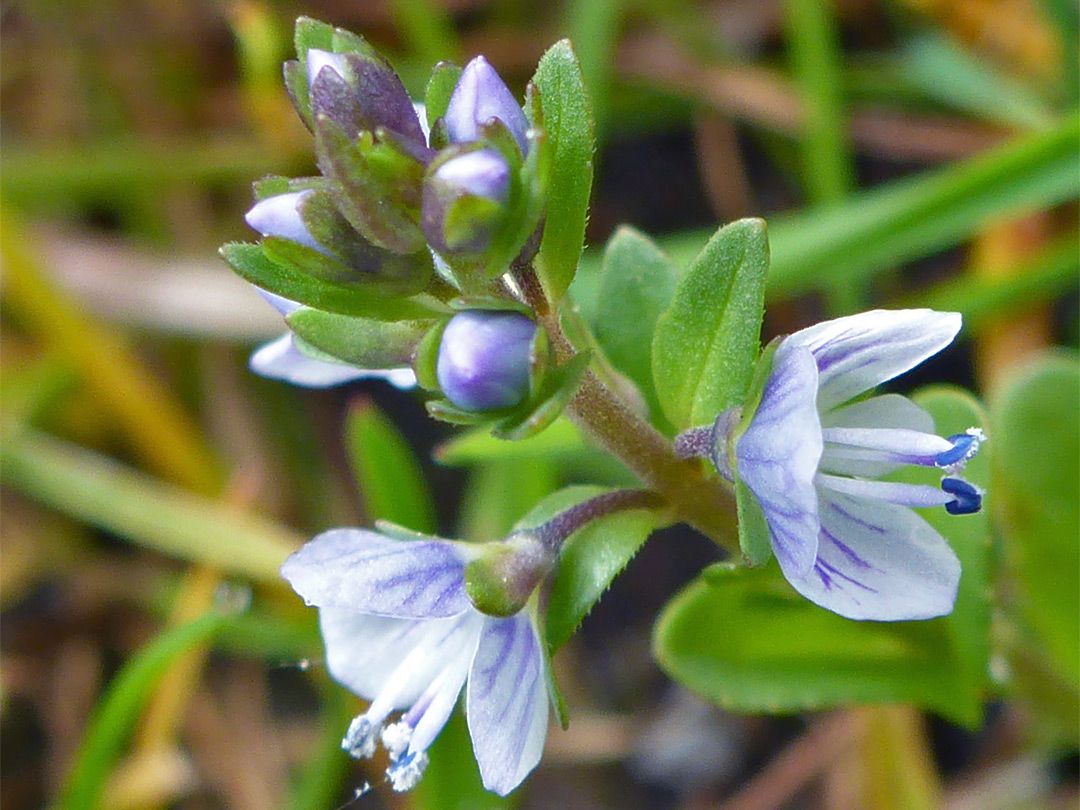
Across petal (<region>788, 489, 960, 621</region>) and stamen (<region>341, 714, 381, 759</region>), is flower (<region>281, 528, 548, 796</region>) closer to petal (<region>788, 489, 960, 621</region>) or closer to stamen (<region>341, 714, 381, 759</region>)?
stamen (<region>341, 714, 381, 759</region>)

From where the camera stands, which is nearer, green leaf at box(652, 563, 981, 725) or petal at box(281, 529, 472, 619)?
petal at box(281, 529, 472, 619)

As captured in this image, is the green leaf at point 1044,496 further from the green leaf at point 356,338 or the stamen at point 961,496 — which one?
the green leaf at point 356,338

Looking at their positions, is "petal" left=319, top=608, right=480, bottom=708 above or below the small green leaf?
below

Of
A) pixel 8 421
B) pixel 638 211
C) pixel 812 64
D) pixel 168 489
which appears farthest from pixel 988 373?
pixel 8 421

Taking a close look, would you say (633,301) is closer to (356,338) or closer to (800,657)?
(356,338)

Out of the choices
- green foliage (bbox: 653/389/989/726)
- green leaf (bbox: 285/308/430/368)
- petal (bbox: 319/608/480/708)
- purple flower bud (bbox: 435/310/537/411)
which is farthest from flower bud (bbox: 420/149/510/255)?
green foliage (bbox: 653/389/989/726)

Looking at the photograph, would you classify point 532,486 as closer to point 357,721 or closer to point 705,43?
point 357,721

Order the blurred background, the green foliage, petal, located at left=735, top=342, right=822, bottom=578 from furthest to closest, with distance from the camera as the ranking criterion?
the blurred background
the green foliage
petal, located at left=735, top=342, right=822, bottom=578
